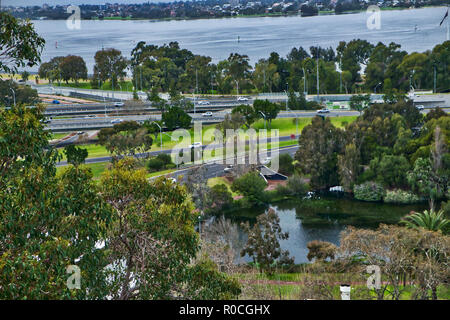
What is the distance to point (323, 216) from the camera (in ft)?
83.1

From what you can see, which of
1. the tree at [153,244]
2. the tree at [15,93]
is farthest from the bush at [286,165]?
the tree at [153,244]

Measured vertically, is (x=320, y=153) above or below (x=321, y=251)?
above

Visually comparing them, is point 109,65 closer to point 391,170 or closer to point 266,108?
point 266,108

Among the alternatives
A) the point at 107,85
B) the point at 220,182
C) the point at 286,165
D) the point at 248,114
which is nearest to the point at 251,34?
the point at 107,85

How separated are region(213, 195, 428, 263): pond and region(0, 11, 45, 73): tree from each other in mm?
15162

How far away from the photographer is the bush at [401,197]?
88.9 feet

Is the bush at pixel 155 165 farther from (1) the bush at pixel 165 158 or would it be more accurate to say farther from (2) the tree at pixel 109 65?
(2) the tree at pixel 109 65

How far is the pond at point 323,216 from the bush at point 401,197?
A: 1.23ft

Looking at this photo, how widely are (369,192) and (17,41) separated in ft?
73.3

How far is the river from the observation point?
266ft

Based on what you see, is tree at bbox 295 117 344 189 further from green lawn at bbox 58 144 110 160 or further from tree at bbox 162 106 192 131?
green lawn at bbox 58 144 110 160

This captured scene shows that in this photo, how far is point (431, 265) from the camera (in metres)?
13.2

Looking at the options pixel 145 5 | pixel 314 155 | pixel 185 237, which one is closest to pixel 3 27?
pixel 185 237

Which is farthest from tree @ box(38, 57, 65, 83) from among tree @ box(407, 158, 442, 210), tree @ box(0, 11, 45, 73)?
tree @ box(0, 11, 45, 73)
